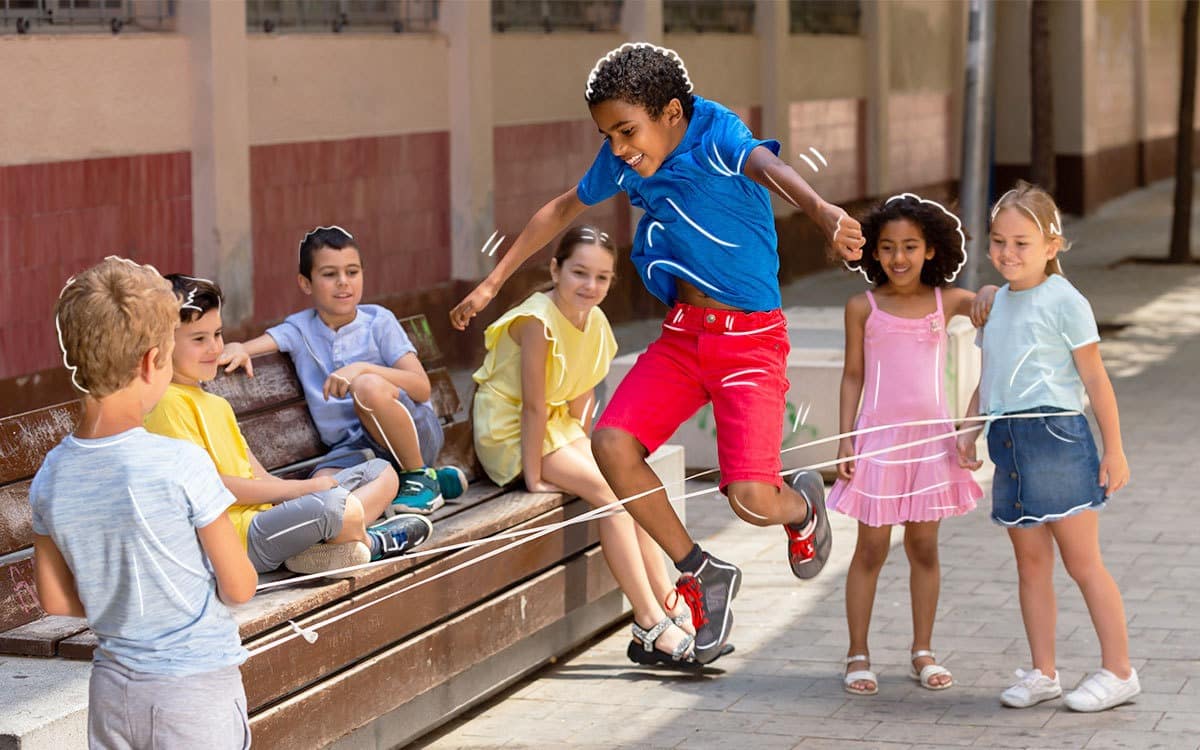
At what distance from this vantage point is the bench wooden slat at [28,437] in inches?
190

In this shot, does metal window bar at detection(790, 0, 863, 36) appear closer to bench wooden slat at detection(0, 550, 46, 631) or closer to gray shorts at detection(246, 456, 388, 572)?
gray shorts at detection(246, 456, 388, 572)

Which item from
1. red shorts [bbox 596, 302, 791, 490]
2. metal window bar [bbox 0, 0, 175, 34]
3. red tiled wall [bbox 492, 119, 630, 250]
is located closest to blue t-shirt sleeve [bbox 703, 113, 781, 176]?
red shorts [bbox 596, 302, 791, 490]

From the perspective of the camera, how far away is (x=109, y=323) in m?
3.38

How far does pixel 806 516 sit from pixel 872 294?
84 cm

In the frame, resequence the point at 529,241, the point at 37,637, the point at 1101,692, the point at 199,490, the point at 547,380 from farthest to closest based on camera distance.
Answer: the point at 547,380 < the point at 1101,692 < the point at 529,241 < the point at 37,637 < the point at 199,490

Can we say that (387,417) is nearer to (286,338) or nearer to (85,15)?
(286,338)

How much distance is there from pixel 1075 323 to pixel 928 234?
596 mm

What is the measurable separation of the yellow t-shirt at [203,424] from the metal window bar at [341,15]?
765 centimetres

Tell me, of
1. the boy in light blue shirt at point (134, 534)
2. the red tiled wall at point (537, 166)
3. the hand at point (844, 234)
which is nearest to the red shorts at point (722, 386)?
the hand at point (844, 234)

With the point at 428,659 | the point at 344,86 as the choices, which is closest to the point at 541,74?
the point at 344,86

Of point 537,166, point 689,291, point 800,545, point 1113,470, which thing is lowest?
point 800,545

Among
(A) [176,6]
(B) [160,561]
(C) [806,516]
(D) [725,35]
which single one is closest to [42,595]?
(B) [160,561]

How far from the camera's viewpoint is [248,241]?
38.4ft

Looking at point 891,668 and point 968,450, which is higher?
point 968,450
